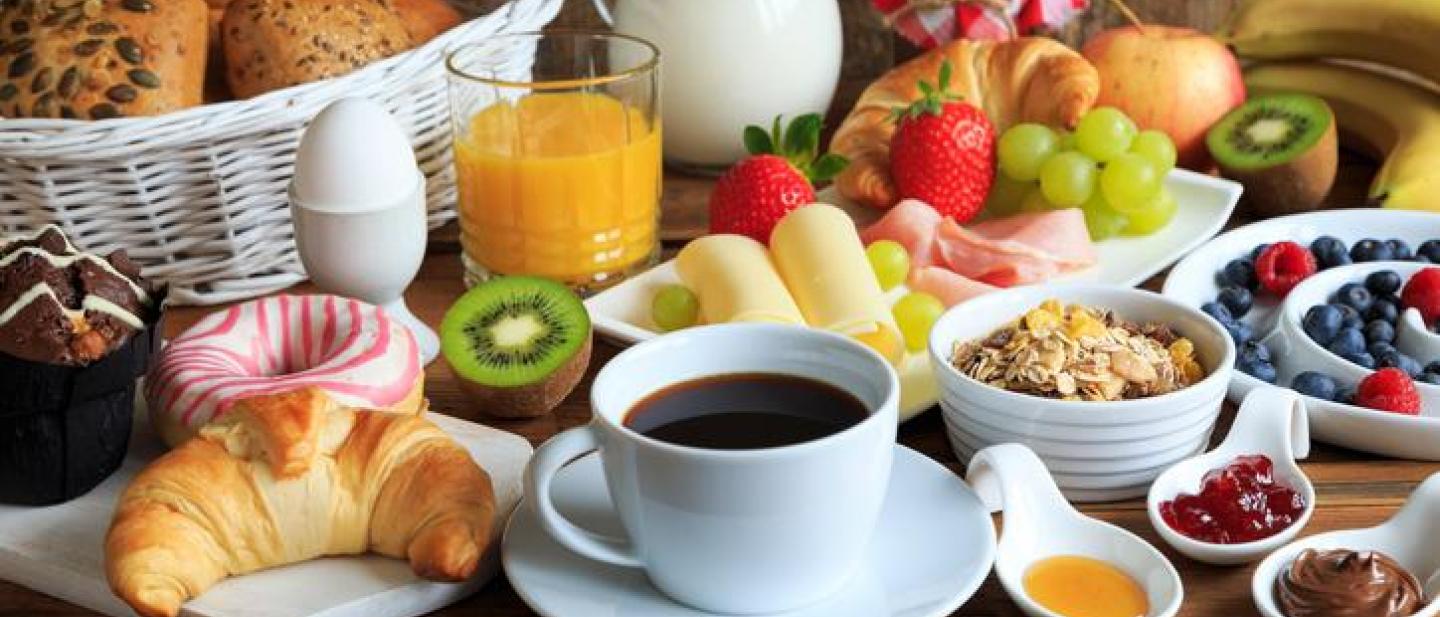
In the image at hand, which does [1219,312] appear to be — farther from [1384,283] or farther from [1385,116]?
[1385,116]

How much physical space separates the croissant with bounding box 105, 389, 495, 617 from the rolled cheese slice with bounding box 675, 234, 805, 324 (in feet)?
1.18

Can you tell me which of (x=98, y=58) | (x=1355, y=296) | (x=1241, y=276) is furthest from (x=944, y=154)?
(x=98, y=58)

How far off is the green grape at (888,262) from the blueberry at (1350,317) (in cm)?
37

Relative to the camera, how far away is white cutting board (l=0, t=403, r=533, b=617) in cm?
106

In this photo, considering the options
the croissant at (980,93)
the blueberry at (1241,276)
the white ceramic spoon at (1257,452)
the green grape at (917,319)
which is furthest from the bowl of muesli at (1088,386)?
the croissant at (980,93)

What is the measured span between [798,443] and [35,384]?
51cm

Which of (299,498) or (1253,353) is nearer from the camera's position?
(299,498)

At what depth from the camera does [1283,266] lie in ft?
5.01

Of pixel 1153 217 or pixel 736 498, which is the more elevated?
pixel 736 498

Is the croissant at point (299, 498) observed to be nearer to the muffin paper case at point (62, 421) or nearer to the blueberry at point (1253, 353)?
the muffin paper case at point (62, 421)

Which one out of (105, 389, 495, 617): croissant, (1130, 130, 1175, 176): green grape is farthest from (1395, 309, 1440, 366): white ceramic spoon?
(105, 389, 495, 617): croissant

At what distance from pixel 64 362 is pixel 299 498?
193 millimetres

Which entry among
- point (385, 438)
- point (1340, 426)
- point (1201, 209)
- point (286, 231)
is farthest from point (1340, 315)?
point (286, 231)

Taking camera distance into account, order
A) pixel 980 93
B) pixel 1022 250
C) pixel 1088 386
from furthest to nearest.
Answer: pixel 980 93, pixel 1022 250, pixel 1088 386
